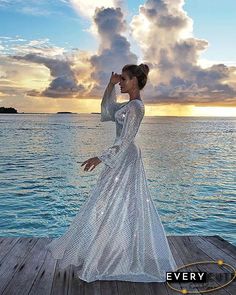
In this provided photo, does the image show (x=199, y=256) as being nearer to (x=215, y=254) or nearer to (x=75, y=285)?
(x=215, y=254)

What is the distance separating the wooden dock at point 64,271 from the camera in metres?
3.83

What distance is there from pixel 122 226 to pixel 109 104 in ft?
4.17

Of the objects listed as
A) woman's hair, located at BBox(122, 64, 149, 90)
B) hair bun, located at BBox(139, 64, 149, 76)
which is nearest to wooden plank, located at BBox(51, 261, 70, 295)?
woman's hair, located at BBox(122, 64, 149, 90)

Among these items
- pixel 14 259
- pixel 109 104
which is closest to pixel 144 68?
pixel 109 104

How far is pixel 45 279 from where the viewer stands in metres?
4.05

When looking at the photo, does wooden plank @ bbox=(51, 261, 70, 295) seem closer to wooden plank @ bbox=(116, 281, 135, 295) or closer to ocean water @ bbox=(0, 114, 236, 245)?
wooden plank @ bbox=(116, 281, 135, 295)

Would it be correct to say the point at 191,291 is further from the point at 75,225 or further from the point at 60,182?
the point at 60,182

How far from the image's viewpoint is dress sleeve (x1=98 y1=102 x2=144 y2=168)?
4035 millimetres

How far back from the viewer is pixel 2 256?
4.67m

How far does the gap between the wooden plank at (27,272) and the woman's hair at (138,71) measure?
6.90 ft

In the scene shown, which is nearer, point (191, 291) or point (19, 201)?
point (191, 291)

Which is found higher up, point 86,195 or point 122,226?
point 122,226

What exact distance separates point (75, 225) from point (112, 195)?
49 centimetres

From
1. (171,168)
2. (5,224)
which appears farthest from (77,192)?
(171,168)
